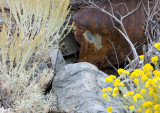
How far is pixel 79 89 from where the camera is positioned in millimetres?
2676

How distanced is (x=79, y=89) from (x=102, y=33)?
5.67ft

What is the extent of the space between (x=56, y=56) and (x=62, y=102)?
3.29 feet

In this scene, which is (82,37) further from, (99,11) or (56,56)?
(56,56)

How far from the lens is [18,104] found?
241 centimetres

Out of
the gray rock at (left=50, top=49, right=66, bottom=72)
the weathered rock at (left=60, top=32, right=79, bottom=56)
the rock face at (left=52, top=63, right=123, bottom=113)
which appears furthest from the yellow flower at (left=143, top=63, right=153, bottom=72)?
the weathered rock at (left=60, top=32, right=79, bottom=56)

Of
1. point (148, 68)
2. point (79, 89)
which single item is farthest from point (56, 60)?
point (148, 68)

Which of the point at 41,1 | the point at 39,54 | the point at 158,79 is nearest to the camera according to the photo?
the point at 158,79

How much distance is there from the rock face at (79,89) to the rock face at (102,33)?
111 cm

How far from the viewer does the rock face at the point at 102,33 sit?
4.16m

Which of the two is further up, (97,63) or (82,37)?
(82,37)

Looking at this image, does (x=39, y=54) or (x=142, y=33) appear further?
(x=142, y=33)

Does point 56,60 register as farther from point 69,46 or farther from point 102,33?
point 102,33

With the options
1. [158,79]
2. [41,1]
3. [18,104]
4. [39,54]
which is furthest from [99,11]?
[158,79]

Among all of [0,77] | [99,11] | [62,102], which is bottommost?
[62,102]
